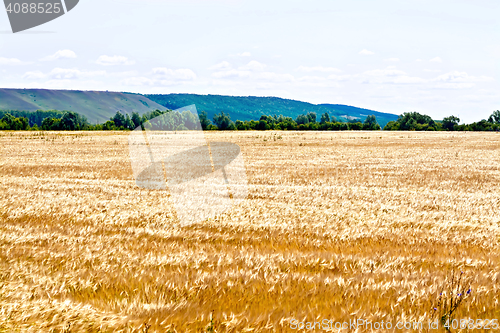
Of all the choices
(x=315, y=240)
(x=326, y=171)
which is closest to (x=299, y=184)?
(x=326, y=171)

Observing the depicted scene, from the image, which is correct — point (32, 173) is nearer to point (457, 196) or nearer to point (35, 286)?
point (35, 286)

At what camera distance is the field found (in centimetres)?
441

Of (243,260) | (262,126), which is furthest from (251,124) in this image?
(243,260)

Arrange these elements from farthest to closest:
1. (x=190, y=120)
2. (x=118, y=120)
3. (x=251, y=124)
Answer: (x=251, y=124), (x=118, y=120), (x=190, y=120)

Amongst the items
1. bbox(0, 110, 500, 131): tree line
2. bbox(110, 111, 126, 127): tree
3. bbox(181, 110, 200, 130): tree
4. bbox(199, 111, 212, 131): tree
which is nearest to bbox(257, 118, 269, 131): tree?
bbox(0, 110, 500, 131): tree line

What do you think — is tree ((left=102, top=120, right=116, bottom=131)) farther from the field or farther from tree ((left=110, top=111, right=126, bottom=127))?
the field

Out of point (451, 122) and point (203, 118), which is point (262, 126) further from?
point (203, 118)

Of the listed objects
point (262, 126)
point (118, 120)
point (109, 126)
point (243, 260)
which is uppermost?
point (118, 120)

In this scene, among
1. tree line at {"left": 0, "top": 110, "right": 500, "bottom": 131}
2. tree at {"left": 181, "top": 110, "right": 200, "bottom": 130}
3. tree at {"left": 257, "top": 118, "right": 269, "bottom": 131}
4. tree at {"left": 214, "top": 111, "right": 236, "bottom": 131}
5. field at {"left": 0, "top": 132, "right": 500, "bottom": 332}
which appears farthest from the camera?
tree at {"left": 257, "top": 118, "right": 269, "bottom": 131}

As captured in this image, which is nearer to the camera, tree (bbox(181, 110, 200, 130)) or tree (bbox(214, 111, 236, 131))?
tree (bbox(181, 110, 200, 130))

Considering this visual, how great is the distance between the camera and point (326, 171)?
70.2 ft

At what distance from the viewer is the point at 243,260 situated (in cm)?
650

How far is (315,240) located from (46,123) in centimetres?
13178

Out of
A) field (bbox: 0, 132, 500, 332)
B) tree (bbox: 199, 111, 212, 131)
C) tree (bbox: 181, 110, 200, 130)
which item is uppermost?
tree (bbox: 199, 111, 212, 131)
